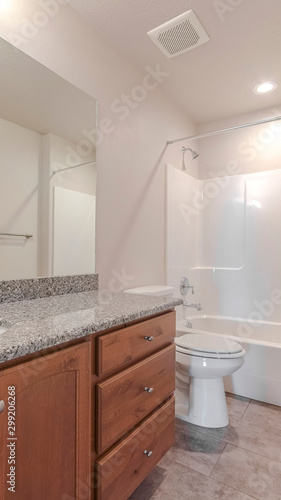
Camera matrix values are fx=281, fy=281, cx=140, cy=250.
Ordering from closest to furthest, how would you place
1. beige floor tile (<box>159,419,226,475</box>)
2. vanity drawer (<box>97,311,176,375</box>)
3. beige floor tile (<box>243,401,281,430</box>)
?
vanity drawer (<box>97,311,176,375</box>), beige floor tile (<box>159,419,226,475</box>), beige floor tile (<box>243,401,281,430</box>)

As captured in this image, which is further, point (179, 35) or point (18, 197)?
point (179, 35)

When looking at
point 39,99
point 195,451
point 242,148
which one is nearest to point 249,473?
point 195,451

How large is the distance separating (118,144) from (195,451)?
189cm

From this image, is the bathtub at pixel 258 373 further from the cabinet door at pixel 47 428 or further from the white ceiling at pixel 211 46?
the white ceiling at pixel 211 46

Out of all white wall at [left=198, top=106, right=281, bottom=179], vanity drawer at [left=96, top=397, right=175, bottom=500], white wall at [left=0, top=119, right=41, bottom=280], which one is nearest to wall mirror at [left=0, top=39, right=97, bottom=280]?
white wall at [left=0, top=119, right=41, bottom=280]

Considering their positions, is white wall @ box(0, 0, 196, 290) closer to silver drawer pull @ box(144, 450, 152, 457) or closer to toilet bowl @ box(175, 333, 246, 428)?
toilet bowl @ box(175, 333, 246, 428)

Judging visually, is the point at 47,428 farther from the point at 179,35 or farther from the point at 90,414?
the point at 179,35

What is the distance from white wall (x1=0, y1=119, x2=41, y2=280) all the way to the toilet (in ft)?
2.43

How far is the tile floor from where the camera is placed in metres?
1.28

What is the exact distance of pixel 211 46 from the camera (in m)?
1.86

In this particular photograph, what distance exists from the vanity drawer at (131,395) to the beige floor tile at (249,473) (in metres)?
0.57

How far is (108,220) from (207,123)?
6.37 ft

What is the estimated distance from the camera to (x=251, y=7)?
5.12ft

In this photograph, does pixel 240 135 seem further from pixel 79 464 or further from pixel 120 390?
pixel 79 464
